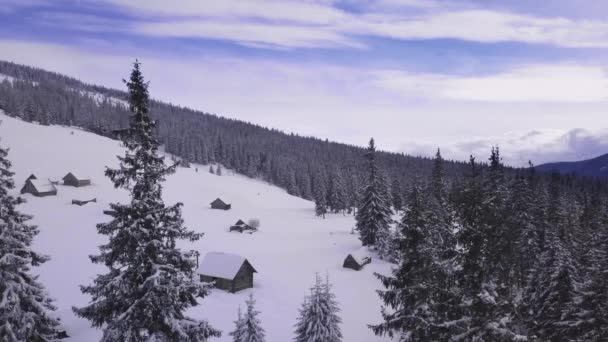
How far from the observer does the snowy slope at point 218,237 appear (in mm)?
31677

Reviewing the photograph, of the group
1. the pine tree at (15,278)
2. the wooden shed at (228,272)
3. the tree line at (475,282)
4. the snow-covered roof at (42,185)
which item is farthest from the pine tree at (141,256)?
the snow-covered roof at (42,185)

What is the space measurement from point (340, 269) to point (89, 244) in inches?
1249

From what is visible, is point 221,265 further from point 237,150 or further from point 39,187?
point 237,150

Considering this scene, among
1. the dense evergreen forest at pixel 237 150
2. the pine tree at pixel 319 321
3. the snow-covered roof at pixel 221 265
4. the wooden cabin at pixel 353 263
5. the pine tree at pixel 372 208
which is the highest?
the dense evergreen forest at pixel 237 150

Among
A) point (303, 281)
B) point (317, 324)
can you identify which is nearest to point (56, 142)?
point (303, 281)

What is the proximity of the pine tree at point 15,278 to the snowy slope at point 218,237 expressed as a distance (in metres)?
9.58

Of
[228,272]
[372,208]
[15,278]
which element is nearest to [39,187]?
[228,272]

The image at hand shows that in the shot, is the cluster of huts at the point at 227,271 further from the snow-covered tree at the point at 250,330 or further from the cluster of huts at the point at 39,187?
the cluster of huts at the point at 39,187

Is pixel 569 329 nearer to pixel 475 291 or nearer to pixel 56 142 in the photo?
pixel 475 291

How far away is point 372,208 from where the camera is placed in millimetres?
52031

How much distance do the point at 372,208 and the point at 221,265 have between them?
23.3 m

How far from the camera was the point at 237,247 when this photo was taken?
172 feet

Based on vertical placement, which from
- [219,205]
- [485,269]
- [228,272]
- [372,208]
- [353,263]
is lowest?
[353,263]

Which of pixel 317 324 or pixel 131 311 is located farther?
pixel 317 324
